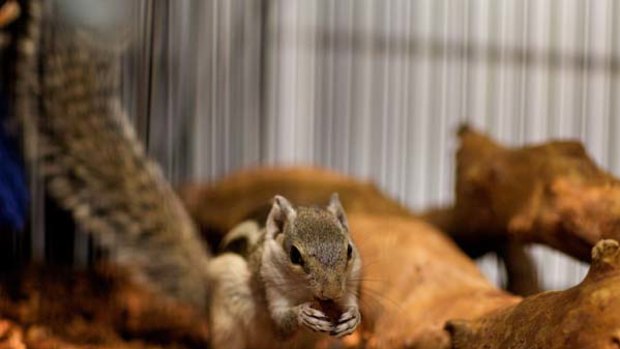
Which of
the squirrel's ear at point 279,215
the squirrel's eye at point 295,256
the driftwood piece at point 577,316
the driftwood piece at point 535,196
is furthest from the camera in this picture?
the driftwood piece at point 535,196

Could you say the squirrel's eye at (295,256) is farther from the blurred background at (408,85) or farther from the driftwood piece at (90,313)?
the blurred background at (408,85)

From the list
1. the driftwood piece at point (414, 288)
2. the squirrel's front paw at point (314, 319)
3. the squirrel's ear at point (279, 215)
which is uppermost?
the squirrel's ear at point (279, 215)

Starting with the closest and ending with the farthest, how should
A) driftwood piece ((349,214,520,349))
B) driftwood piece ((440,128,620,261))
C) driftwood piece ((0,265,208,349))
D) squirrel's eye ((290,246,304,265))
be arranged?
1. squirrel's eye ((290,246,304,265))
2. driftwood piece ((349,214,520,349))
3. driftwood piece ((440,128,620,261))
4. driftwood piece ((0,265,208,349))

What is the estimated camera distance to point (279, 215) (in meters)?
2.02

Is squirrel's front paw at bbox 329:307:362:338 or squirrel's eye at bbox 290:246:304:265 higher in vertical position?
squirrel's eye at bbox 290:246:304:265

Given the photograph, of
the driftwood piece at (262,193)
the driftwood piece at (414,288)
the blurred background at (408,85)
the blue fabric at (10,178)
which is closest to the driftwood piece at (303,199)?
the driftwood piece at (262,193)

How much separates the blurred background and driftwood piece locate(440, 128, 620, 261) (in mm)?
756

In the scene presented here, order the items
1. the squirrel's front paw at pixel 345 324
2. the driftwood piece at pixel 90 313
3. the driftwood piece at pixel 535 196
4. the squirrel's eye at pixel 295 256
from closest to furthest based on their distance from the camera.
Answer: the squirrel's front paw at pixel 345 324
the squirrel's eye at pixel 295 256
the driftwood piece at pixel 535 196
the driftwood piece at pixel 90 313

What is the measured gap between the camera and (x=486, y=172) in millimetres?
2984

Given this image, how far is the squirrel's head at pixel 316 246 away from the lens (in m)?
1.79

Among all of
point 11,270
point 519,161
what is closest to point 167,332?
point 11,270

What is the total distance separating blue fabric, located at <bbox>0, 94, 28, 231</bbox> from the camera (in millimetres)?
2938

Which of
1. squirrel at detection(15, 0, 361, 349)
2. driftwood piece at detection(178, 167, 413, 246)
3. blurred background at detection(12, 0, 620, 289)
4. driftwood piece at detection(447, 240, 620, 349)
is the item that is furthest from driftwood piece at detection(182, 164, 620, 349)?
blurred background at detection(12, 0, 620, 289)

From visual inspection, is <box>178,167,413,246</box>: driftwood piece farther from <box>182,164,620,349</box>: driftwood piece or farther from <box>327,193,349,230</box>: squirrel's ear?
<box>327,193,349,230</box>: squirrel's ear
